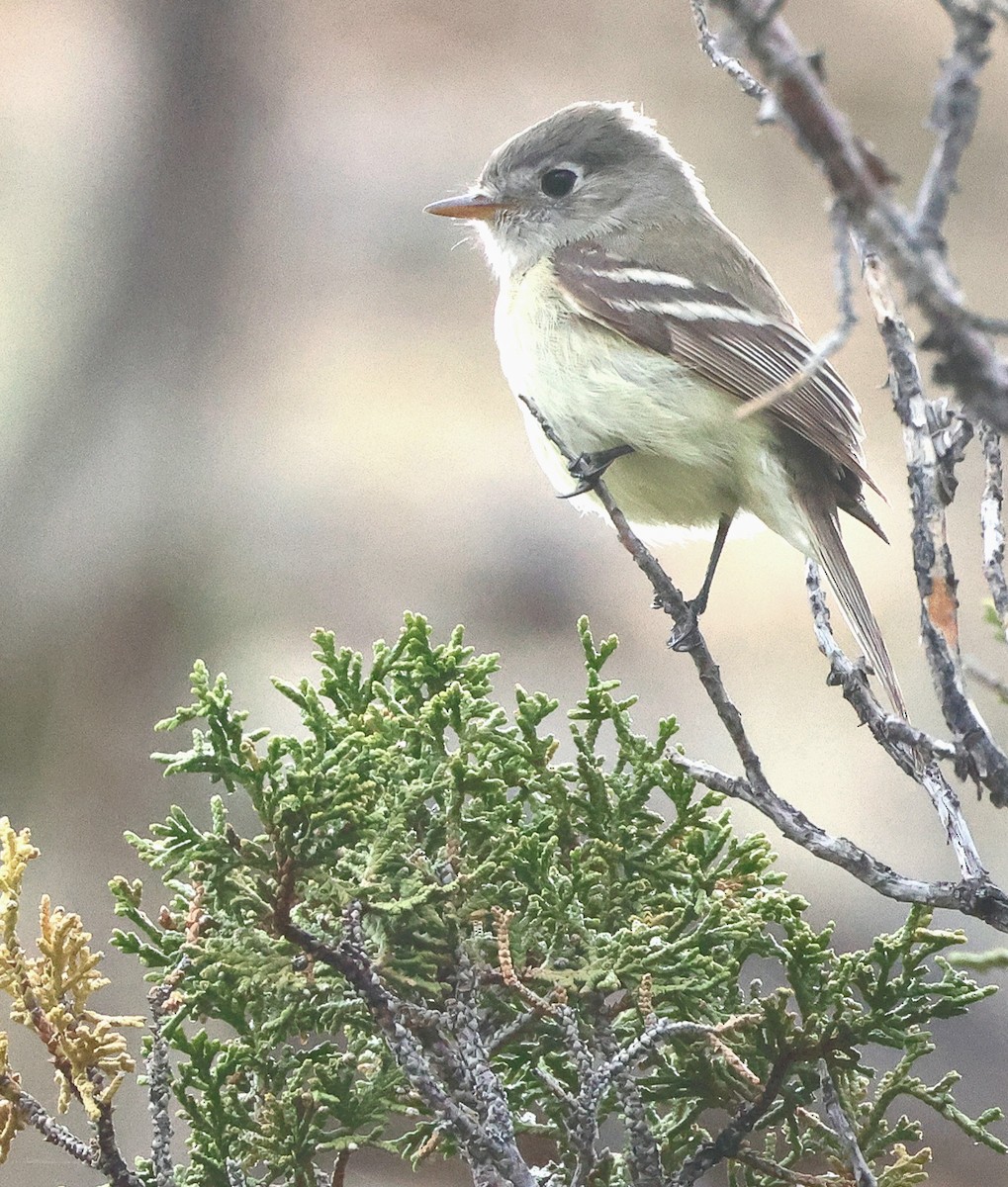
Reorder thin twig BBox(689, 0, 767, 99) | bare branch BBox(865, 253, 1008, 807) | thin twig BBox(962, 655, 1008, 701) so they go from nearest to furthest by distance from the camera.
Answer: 1. thin twig BBox(962, 655, 1008, 701)
2. bare branch BBox(865, 253, 1008, 807)
3. thin twig BBox(689, 0, 767, 99)

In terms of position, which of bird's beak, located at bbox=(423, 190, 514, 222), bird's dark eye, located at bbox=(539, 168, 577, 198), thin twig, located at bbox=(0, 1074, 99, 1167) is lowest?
thin twig, located at bbox=(0, 1074, 99, 1167)

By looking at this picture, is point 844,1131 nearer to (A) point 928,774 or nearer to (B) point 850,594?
(A) point 928,774

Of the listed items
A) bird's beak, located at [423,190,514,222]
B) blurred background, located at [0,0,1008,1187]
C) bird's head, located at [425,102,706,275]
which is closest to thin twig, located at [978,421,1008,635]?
bird's head, located at [425,102,706,275]

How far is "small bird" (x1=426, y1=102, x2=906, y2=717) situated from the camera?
1652 millimetres

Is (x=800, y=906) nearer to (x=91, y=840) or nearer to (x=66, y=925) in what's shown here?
(x=66, y=925)

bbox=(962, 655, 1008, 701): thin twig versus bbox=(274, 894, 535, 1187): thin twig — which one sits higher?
bbox=(962, 655, 1008, 701): thin twig

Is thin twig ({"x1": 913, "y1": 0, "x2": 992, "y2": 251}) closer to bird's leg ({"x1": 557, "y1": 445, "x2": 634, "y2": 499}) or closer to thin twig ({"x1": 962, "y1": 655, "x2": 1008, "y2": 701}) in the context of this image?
thin twig ({"x1": 962, "y1": 655, "x2": 1008, "y2": 701})

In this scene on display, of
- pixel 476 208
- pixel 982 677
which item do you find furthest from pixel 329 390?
pixel 982 677

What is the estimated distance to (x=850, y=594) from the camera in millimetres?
1560

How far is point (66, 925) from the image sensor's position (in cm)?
100

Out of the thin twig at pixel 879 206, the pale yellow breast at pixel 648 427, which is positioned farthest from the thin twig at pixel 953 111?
the pale yellow breast at pixel 648 427

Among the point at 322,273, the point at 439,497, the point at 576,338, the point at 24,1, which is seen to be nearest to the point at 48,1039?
the point at 576,338

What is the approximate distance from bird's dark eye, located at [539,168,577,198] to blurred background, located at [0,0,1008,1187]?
2.98ft

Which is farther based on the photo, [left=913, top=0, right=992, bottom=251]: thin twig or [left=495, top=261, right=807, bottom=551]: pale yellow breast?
[left=495, top=261, right=807, bottom=551]: pale yellow breast
